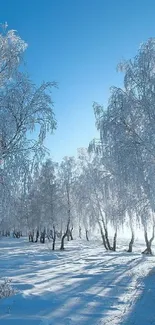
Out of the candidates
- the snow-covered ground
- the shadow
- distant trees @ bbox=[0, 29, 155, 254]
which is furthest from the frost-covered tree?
the snow-covered ground

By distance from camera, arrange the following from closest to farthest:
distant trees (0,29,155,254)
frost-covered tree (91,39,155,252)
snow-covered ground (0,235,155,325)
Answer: snow-covered ground (0,235,155,325) → distant trees (0,29,155,254) → frost-covered tree (91,39,155,252)

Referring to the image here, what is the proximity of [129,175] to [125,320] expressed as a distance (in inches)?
278

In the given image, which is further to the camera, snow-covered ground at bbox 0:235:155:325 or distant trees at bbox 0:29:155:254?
distant trees at bbox 0:29:155:254

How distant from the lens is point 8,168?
9.37 metres

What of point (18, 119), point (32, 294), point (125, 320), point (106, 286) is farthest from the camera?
point (106, 286)

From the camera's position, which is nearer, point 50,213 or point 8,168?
point 8,168

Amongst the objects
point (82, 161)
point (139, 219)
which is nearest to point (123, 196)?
point (139, 219)

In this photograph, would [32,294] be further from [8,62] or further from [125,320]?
[8,62]

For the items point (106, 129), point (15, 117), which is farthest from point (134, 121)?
point (15, 117)

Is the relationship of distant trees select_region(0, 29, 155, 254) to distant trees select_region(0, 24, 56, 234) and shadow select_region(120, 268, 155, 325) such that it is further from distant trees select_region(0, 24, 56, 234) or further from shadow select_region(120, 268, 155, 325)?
shadow select_region(120, 268, 155, 325)

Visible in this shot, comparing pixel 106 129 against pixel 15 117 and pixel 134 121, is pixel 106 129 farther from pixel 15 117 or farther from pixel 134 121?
pixel 15 117

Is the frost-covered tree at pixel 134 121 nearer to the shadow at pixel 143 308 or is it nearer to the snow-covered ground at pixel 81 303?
the shadow at pixel 143 308

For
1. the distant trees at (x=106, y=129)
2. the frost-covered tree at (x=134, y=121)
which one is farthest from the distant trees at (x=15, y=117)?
the frost-covered tree at (x=134, y=121)

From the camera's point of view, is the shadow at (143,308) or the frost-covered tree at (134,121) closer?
the shadow at (143,308)
